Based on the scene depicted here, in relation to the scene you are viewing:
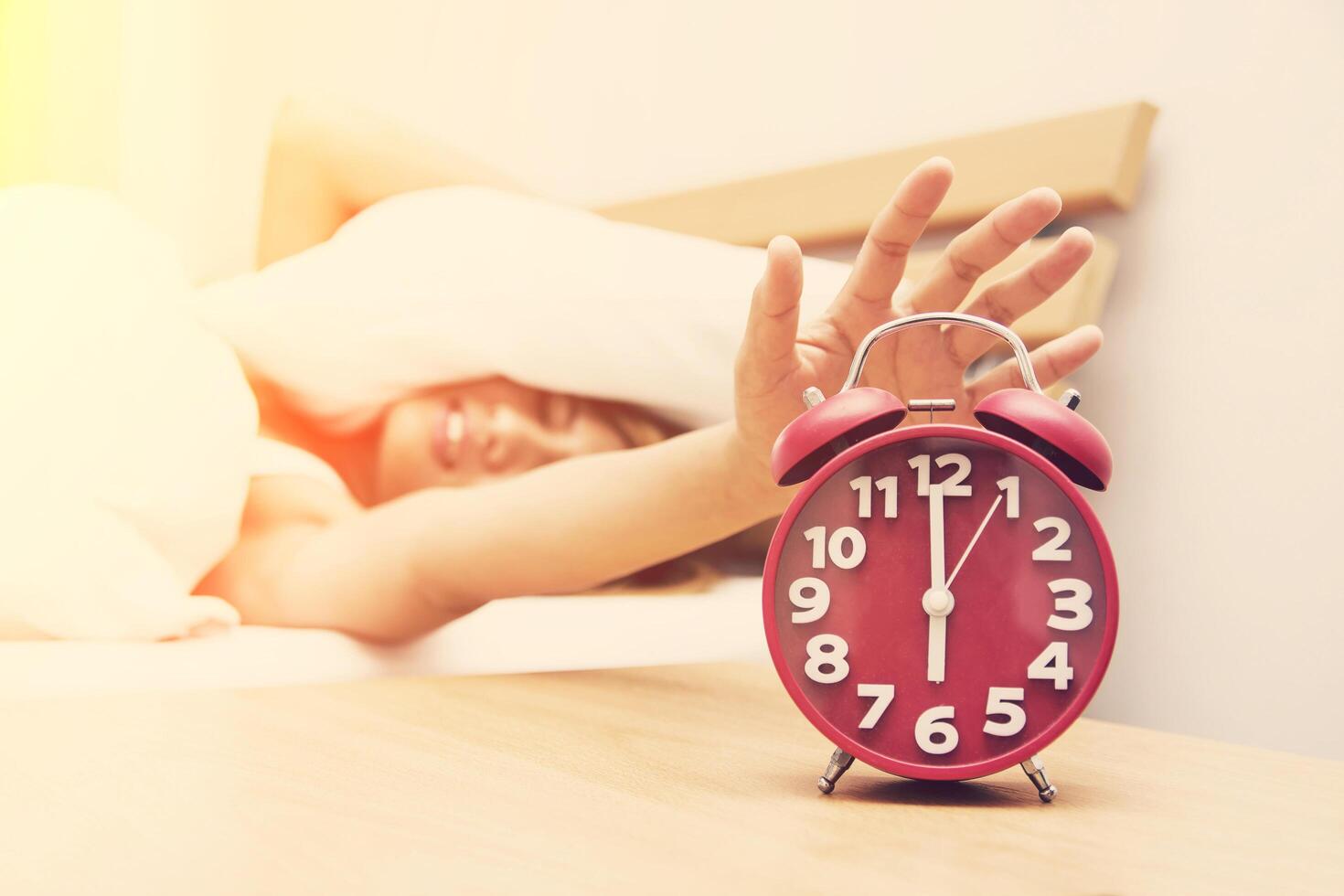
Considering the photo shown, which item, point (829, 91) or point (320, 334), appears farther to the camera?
point (829, 91)

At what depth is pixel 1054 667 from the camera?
43 cm

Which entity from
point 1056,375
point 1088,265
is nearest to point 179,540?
point 1056,375

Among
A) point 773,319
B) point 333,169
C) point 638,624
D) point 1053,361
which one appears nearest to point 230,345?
point 333,169

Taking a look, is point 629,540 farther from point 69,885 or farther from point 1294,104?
point 1294,104

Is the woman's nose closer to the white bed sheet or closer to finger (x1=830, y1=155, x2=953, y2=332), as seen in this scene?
the white bed sheet

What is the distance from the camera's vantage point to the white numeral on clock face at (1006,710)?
0.43 meters

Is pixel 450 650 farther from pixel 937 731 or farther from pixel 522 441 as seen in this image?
pixel 937 731

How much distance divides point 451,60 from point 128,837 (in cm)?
175

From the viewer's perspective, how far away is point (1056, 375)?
615 mm

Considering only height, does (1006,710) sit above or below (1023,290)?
below

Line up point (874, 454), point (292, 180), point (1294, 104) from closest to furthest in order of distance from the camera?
point (874, 454) → point (1294, 104) → point (292, 180)

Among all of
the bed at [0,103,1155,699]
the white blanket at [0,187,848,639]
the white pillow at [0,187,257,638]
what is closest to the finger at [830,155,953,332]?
the white blanket at [0,187,848,639]

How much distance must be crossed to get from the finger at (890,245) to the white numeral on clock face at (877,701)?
0.91ft

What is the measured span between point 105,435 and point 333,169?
74 cm
